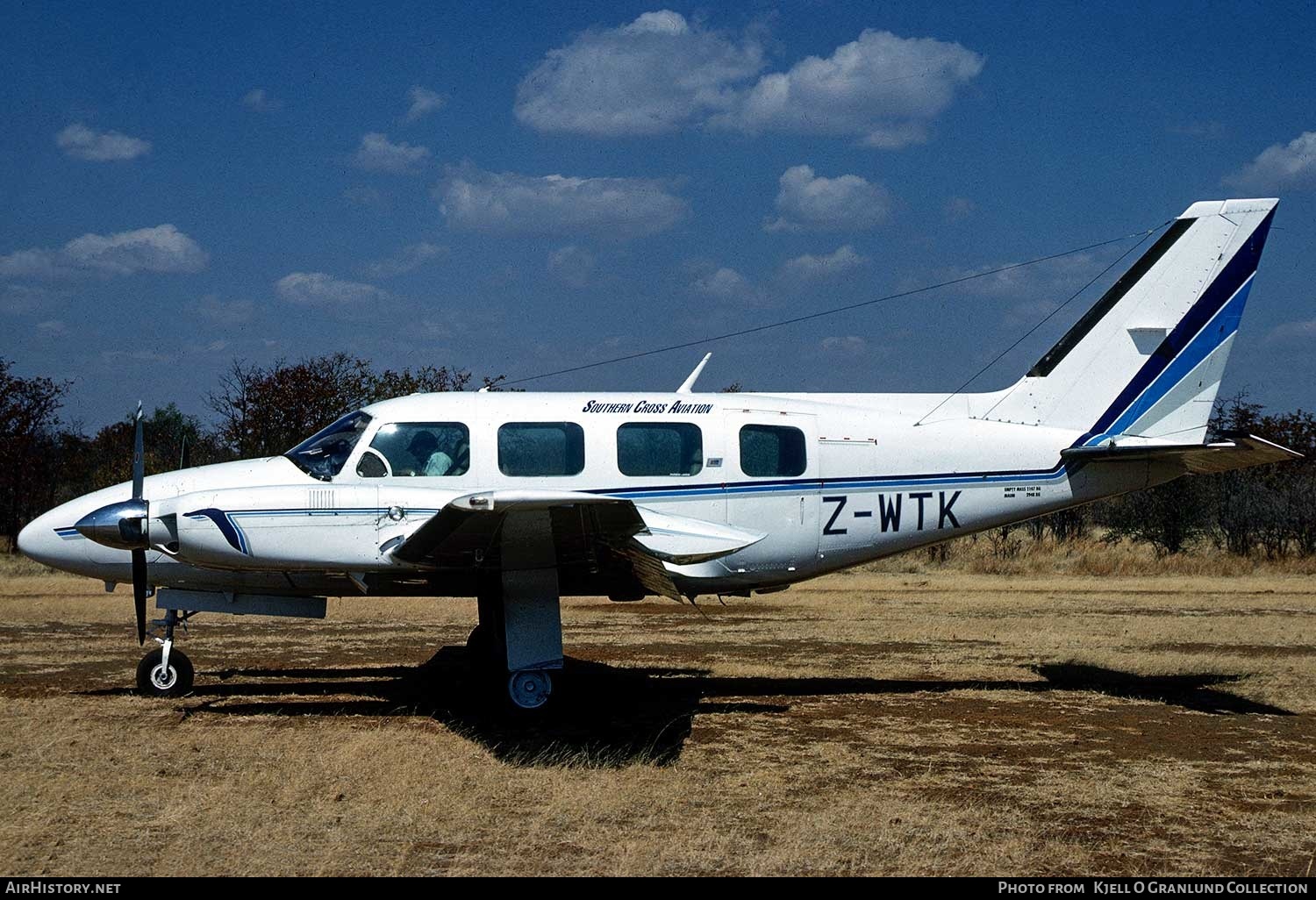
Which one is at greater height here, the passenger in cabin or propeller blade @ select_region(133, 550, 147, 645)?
the passenger in cabin

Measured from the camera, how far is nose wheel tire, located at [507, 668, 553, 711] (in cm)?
1055

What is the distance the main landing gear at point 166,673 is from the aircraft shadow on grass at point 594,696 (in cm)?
18

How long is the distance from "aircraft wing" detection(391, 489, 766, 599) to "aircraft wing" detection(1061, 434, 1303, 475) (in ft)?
12.3

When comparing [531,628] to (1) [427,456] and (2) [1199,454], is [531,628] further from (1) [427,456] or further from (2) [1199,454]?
(2) [1199,454]

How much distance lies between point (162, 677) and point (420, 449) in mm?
3482

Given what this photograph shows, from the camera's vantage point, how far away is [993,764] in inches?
348

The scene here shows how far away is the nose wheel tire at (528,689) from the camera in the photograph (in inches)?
415

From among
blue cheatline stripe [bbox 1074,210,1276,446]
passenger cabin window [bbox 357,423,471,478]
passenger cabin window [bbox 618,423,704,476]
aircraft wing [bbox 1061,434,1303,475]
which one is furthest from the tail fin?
passenger cabin window [bbox 357,423,471,478]

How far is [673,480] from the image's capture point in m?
11.2

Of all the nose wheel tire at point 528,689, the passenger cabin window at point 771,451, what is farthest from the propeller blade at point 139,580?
the passenger cabin window at point 771,451

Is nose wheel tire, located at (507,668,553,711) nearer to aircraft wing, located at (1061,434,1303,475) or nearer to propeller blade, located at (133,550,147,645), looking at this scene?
propeller blade, located at (133,550,147,645)

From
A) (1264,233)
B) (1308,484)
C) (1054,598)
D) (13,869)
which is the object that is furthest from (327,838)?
(1308,484)

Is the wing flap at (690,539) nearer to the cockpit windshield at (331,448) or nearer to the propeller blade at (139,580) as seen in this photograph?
the cockpit windshield at (331,448)

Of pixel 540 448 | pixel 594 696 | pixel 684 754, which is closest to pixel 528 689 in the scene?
pixel 594 696
